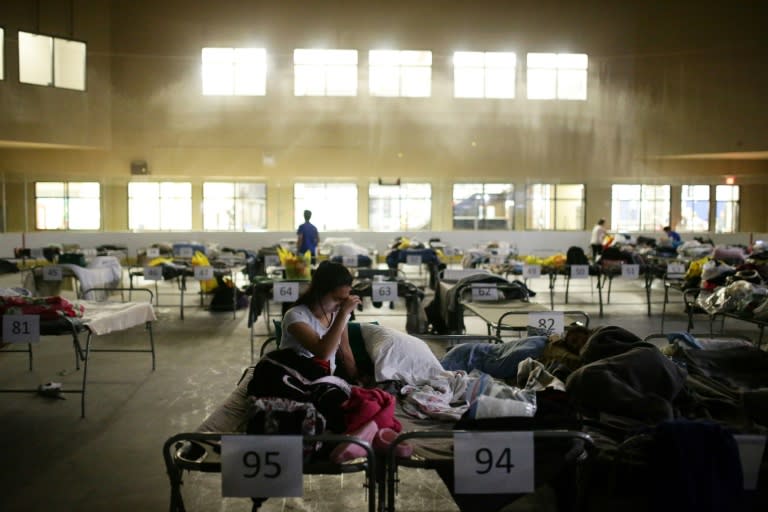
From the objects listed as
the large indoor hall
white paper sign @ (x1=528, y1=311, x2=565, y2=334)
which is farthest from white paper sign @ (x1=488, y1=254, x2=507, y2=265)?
white paper sign @ (x1=528, y1=311, x2=565, y2=334)

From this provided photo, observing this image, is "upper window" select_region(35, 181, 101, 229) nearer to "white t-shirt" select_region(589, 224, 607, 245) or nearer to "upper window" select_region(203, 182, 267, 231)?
"upper window" select_region(203, 182, 267, 231)

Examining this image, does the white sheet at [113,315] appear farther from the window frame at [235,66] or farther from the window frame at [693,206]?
the window frame at [693,206]

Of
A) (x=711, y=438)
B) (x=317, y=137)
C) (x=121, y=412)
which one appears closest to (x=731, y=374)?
(x=711, y=438)

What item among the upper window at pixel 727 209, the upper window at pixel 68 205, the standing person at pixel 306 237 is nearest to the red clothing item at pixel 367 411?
the standing person at pixel 306 237

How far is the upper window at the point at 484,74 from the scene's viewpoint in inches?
872

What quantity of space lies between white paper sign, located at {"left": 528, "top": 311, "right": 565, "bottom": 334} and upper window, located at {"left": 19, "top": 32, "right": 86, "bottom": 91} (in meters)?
17.5

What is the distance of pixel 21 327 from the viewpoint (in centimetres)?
525

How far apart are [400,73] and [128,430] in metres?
18.2

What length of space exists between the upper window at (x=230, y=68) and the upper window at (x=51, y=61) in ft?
10.9

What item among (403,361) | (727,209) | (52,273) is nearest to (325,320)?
(403,361)

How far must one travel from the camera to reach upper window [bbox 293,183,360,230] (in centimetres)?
2181

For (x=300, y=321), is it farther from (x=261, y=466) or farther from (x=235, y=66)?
(x=235, y=66)

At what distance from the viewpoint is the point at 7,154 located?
2072cm

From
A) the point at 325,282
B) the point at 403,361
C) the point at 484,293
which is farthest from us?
the point at 484,293
